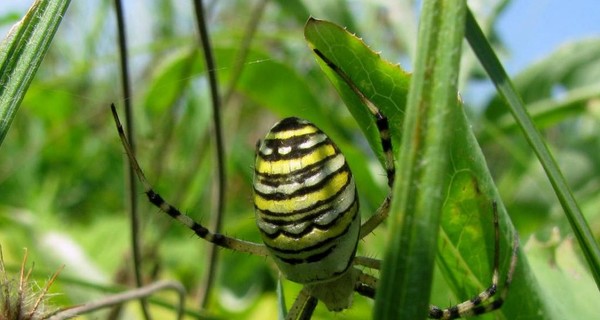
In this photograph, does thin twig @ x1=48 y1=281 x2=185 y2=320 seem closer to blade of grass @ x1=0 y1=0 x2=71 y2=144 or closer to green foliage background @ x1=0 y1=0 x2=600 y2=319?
blade of grass @ x1=0 y1=0 x2=71 y2=144

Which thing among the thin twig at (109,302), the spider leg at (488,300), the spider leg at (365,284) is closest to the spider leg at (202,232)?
the thin twig at (109,302)

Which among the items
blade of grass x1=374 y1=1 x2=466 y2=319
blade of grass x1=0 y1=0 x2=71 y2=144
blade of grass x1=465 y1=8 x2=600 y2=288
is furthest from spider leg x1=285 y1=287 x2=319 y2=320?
blade of grass x1=374 y1=1 x2=466 y2=319

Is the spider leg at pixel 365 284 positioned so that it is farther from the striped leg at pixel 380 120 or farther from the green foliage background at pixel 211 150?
the striped leg at pixel 380 120

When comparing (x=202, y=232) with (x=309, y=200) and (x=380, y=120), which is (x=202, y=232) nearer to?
(x=309, y=200)

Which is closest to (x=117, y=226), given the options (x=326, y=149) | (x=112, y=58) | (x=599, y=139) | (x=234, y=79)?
(x=112, y=58)

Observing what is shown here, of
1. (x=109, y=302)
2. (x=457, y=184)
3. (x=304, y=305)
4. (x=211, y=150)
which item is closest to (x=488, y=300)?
(x=457, y=184)

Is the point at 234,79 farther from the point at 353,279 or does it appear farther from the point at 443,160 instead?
the point at 443,160
